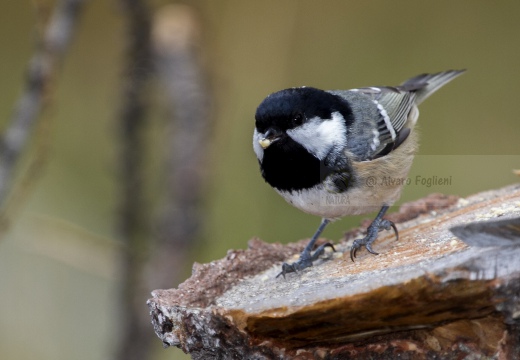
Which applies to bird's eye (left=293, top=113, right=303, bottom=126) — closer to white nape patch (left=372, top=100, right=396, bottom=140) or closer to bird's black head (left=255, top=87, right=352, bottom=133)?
bird's black head (left=255, top=87, right=352, bottom=133)

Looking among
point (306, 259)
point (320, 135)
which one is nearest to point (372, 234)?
point (306, 259)

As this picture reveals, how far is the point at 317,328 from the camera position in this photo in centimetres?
163

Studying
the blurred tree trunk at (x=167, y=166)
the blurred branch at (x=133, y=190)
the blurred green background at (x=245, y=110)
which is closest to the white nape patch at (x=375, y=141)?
the blurred tree trunk at (x=167, y=166)

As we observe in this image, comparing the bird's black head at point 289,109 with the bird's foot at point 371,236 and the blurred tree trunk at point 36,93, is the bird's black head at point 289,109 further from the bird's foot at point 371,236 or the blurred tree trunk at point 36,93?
the blurred tree trunk at point 36,93

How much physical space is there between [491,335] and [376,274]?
0.31 meters

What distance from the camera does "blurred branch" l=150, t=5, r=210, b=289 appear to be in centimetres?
336

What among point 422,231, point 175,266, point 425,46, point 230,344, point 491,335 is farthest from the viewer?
point 425,46

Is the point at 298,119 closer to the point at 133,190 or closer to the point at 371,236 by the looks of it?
the point at 371,236

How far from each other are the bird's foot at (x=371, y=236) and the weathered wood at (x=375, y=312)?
0.25 metres

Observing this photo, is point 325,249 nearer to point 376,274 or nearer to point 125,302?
point 376,274

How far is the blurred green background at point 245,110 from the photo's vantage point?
404 centimetres

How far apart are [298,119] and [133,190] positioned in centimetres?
133

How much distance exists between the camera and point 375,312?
1.56 m

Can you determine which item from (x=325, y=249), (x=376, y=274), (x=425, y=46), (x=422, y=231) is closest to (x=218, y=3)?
(x=425, y=46)
